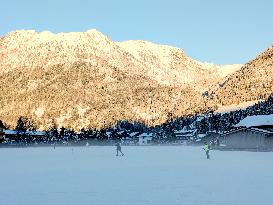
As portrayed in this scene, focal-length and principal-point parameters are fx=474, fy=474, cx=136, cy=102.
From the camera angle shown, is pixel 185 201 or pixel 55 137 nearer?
pixel 185 201

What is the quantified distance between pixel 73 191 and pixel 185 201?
5279mm

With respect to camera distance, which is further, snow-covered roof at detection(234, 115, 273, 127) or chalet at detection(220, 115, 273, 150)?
snow-covered roof at detection(234, 115, 273, 127)

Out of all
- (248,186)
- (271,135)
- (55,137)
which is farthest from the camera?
(55,137)

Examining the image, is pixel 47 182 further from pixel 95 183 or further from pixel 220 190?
pixel 220 190

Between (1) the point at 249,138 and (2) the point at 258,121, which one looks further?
(2) the point at 258,121

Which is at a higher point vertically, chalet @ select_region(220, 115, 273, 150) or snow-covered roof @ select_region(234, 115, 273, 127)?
snow-covered roof @ select_region(234, 115, 273, 127)

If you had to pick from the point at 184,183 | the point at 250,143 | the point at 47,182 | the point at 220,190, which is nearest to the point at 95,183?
the point at 47,182

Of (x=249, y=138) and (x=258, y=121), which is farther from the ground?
(x=258, y=121)

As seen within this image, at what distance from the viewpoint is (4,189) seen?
20.2 m

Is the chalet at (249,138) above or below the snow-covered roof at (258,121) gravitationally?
below

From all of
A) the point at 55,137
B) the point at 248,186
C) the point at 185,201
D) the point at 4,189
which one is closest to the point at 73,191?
the point at 4,189

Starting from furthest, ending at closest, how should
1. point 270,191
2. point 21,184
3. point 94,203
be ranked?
1. point 21,184
2. point 270,191
3. point 94,203

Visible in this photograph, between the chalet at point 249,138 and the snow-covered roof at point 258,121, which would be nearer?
the chalet at point 249,138

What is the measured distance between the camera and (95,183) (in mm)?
22875
